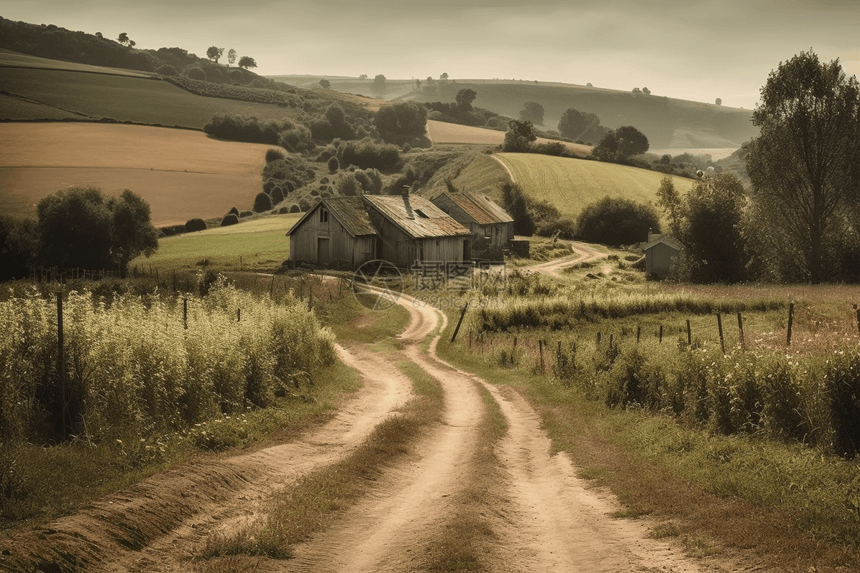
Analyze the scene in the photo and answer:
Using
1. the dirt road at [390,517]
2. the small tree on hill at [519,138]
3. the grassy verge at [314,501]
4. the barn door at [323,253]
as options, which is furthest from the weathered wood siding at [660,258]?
the small tree on hill at [519,138]

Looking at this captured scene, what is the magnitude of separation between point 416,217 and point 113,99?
8041cm

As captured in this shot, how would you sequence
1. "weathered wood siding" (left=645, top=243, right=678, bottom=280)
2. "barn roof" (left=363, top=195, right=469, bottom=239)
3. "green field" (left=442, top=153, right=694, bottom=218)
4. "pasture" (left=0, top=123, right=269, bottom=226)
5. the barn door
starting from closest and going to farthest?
"barn roof" (left=363, top=195, right=469, bottom=239), the barn door, "weathered wood siding" (left=645, top=243, right=678, bottom=280), "pasture" (left=0, top=123, right=269, bottom=226), "green field" (left=442, top=153, right=694, bottom=218)

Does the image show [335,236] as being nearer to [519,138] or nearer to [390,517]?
[390,517]

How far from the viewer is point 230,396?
1869cm

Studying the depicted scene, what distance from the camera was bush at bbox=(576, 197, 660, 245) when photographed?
94.1 m

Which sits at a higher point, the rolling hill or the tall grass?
the rolling hill

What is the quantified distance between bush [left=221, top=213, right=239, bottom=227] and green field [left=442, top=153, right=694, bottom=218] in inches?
1461

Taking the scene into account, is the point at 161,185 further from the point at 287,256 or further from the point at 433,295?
the point at 433,295

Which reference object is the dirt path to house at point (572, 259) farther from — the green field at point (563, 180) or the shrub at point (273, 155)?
the shrub at point (273, 155)

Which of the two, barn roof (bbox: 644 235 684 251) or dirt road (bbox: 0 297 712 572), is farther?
barn roof (bbox: 644 235 684 251)

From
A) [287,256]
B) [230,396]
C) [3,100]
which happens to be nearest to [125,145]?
[3,100]

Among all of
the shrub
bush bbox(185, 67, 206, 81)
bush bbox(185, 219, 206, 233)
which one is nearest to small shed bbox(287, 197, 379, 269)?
bush bbox(185, 219, 206, 233)

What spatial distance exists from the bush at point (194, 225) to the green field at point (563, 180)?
41.2m

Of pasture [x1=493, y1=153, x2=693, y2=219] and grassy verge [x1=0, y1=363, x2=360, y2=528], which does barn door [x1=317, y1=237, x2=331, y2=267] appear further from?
pasture [x1=493, y1=153, x2=693, y2=219]
